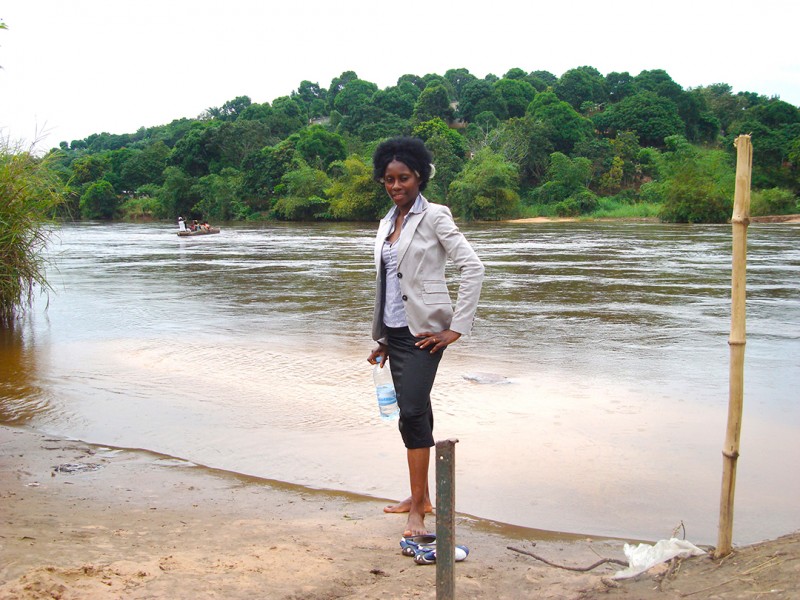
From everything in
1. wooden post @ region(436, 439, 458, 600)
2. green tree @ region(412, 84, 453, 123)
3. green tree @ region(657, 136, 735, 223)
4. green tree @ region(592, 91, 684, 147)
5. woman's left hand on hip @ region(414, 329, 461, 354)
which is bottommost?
wooden post @ region(436, 439, 458, 600)

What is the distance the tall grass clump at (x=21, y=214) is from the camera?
9.69 metres

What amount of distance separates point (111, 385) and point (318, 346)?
2532 mm

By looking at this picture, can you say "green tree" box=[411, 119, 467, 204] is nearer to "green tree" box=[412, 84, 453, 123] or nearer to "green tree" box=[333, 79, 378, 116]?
"green tree" box=[412, 84, 453, 123]

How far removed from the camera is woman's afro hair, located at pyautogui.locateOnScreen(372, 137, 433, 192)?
358 cm

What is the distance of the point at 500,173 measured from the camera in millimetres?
51688

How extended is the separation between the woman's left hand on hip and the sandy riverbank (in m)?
0.93

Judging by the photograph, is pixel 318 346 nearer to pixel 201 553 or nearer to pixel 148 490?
pixel 148 490

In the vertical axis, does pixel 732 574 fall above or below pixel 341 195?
below

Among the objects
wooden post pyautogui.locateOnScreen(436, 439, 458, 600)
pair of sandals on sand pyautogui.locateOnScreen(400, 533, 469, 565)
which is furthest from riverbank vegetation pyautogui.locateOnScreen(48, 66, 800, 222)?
wooden post pyautogui.locateOnScreen(436, 439, 458, 600)

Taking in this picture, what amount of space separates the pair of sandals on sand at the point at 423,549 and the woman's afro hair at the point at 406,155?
5.28ft

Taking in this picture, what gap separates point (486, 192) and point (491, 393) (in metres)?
46.8

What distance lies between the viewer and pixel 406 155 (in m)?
3.58

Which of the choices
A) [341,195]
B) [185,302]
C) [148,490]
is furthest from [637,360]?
[341,195]

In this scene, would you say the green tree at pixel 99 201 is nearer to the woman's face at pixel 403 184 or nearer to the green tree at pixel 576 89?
the green tree at pixel 576 89
